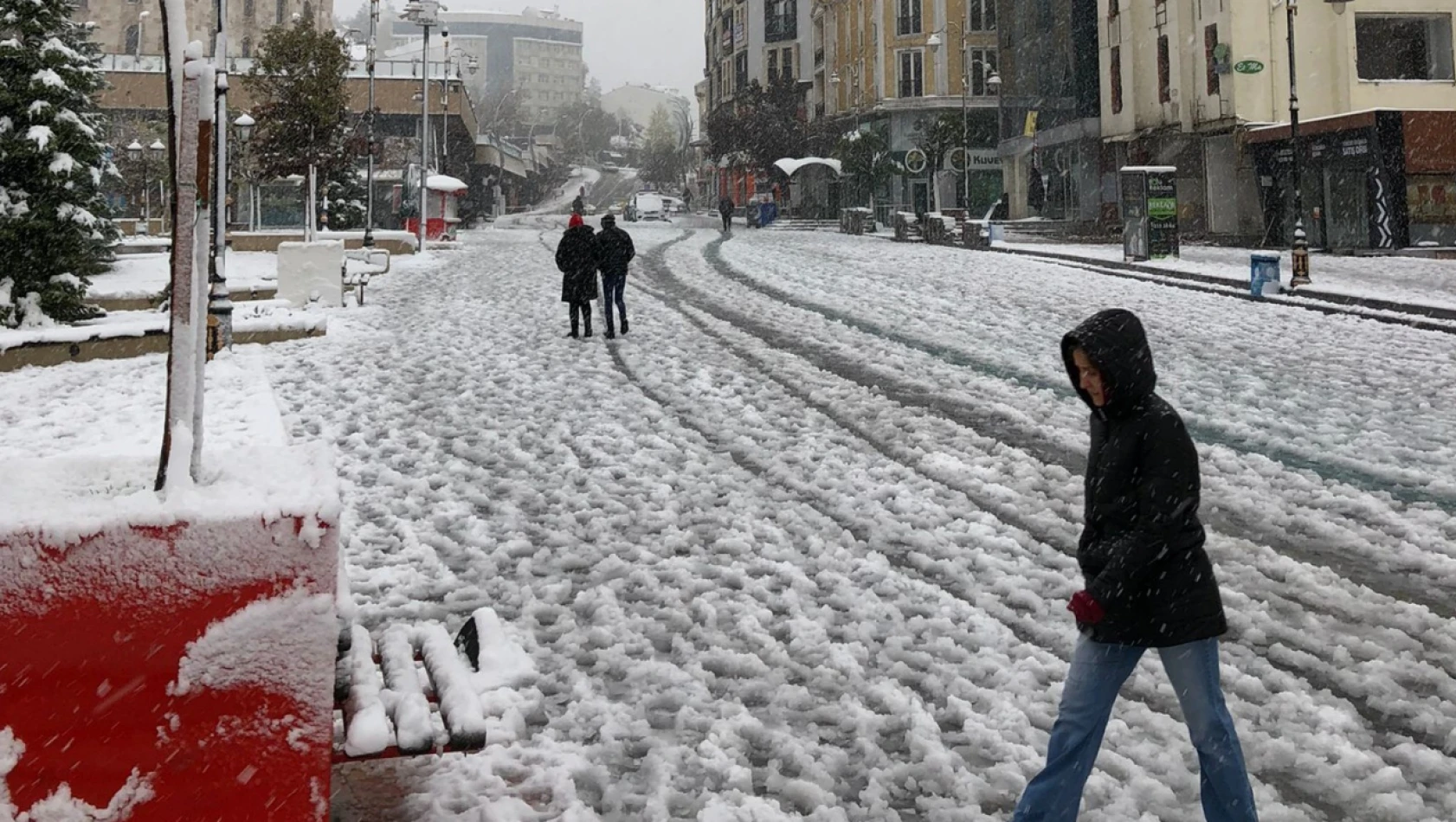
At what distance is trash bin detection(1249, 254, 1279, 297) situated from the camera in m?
20.4

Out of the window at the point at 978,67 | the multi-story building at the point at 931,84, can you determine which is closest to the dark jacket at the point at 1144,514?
the multi-story building at the point at 931,84

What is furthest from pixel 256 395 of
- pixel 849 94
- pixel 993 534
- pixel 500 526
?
pixel 849 94

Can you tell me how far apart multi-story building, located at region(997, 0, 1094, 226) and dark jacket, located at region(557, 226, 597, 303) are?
30.1m

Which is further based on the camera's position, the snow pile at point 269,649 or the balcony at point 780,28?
the balcony at point 780,28

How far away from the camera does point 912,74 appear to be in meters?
63.3

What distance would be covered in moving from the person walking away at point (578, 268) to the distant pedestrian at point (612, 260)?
123 millimetres

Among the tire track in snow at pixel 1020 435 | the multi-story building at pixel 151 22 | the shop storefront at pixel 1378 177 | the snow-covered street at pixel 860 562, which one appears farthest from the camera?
the multi-story building at pixel 151 22

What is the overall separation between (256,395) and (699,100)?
117m

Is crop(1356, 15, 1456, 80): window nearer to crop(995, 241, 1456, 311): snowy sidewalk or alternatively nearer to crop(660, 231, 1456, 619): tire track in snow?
crop(995, 241, 1456, 311): snowy sidewalk

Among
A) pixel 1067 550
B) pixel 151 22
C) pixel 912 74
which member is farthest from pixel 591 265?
pixel 151 22

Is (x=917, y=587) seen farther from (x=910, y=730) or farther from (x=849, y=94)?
(x=849, y=94)

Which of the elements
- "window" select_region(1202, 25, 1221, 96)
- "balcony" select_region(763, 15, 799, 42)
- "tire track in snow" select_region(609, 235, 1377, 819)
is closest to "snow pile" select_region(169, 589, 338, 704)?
"tire track in snow" select_region(609, 235, 1377, 819)

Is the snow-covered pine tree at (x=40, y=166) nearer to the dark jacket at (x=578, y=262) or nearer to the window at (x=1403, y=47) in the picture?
the dark jacket at (x=578, y=262)

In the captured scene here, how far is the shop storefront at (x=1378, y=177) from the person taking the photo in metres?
30.0
